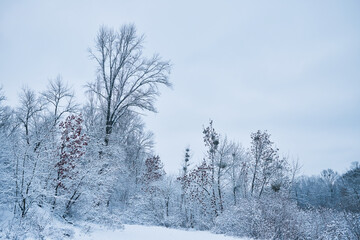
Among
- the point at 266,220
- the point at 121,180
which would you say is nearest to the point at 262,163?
the point at 266,220

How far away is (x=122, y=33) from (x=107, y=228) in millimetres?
11665

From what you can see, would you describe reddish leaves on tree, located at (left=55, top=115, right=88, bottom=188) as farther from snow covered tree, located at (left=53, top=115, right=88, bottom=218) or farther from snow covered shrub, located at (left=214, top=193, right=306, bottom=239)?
snow covered shrub, located at (left=214, top=193, right=306, bottom=239)

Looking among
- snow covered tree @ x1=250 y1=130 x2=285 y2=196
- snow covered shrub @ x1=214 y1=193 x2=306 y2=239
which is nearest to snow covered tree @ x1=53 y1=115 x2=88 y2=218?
snow covered shrub @ x1=214 y1=193 x2=306 y2=239

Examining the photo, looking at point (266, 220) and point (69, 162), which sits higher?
point (69, 162)

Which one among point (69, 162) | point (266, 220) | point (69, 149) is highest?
point (69, 149)

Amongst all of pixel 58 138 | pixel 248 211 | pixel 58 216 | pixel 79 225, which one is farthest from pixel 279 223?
pixel 58 138

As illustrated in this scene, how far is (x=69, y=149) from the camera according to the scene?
8.12m

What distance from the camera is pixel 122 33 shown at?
1393 cm

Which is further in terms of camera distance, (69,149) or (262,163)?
(262,163)

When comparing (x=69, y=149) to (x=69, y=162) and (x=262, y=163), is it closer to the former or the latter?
(x=69, y=162)

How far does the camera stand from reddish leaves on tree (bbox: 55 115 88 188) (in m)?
→ 7.71

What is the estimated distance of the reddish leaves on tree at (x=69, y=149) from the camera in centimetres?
771

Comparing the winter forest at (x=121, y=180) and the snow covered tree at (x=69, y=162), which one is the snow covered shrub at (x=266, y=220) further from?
the snow covered tree at (x=69, y=162)

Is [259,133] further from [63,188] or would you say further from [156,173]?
[63,188]
